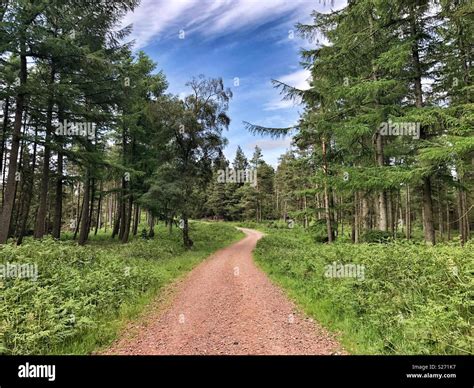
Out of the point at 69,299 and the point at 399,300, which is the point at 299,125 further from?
the point at 69,299

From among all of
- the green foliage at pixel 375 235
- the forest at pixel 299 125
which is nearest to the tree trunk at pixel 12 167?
the forest at pixel 299 125

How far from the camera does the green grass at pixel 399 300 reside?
4359 millimetres

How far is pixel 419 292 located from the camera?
19.2 ft

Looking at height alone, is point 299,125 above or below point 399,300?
above

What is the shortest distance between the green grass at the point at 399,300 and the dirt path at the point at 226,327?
0.51 meters

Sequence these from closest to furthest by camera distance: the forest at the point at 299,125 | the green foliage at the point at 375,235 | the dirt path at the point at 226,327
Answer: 1. the dirt path at the point at 226,327
2. the forest at the point at 299,125
3. the green foliage at the point at 375,235

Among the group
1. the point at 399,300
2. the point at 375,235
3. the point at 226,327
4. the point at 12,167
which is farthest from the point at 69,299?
the point at 375,235

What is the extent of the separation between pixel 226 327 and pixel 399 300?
12.0 feet

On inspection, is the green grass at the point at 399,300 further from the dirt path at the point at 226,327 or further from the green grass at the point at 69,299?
the green grass at the point at 69,299

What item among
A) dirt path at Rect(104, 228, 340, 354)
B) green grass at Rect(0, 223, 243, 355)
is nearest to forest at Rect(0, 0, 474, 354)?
green grass at Rect(0, 223, 243, 355)

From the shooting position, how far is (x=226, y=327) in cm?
591

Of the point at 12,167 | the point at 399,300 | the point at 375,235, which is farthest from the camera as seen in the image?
the point at 375,235

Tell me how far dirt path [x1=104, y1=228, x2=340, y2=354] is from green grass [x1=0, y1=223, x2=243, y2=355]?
2.05ft
